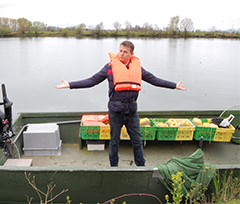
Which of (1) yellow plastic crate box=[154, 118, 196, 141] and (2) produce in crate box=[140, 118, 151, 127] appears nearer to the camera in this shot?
(1) yellow plastic crate box=[154, 118, 196, 141]

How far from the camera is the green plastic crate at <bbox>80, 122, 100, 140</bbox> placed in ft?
12.7

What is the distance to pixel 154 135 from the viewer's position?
395 centimetres

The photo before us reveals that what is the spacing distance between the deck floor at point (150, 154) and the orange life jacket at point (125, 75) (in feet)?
4.83

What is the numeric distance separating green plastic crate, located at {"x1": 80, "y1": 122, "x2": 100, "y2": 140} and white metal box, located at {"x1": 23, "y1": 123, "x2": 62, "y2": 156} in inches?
16.0

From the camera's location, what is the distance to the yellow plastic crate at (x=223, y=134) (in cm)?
395

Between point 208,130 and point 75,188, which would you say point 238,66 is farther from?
point 75,188

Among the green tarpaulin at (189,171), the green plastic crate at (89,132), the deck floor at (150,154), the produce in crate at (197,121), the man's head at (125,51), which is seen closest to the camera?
the green tarpaulin at (189,171)

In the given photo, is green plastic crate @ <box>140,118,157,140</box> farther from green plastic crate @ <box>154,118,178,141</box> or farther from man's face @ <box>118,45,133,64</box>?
man's face @ <box>118,45,133,64</box>

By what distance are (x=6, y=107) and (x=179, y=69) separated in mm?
13142

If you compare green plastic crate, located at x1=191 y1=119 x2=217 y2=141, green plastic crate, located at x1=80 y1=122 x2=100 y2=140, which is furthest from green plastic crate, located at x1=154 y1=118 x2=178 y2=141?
green plastic crate, located at x1=80 y1=122 x2=100 y2=140

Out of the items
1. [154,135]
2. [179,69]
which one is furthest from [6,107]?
[179,69]

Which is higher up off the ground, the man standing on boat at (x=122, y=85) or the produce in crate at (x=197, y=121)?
the man standing on boat at (x=122, y=85)

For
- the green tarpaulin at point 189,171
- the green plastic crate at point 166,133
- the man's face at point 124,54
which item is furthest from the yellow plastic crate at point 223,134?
the man's face at point 124,54

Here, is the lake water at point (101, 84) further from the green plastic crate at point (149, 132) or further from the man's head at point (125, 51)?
the man's head at point (125, 51)
